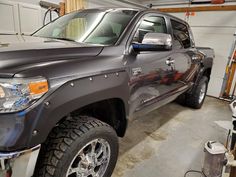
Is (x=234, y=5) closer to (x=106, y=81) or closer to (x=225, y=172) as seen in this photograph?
(x=225, y=172)

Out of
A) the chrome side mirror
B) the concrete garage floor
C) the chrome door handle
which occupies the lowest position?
the concrete garage floor

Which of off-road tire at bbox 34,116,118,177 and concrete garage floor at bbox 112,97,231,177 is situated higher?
off-road tire at bbox 34,116,118,177

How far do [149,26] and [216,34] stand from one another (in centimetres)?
398

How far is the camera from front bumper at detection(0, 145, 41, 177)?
1.05m

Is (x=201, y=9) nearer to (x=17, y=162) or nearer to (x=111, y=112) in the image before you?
(x=111, y=112)

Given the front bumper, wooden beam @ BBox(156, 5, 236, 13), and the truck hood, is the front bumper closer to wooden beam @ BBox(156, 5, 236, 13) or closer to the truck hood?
the truck hood

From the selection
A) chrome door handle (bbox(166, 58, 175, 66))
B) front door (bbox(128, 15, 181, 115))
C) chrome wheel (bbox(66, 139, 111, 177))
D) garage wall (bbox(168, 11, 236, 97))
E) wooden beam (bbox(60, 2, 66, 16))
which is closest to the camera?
chrome wheel (bbox(66, 139, 111, 177))

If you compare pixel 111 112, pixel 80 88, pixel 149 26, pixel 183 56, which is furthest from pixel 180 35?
pixel 80 88

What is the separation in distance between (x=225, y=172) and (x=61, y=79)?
5.50 ft

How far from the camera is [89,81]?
132 centimetres

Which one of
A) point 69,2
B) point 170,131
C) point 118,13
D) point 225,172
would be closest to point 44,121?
point 118,13

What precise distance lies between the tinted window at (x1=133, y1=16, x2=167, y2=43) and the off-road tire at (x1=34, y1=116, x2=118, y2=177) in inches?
36.8

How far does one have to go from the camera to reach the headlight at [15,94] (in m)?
1.02

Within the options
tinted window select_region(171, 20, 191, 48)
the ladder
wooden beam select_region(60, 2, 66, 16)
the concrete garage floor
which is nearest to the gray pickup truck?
tinted window select_region(171, 20, 191, 48)
